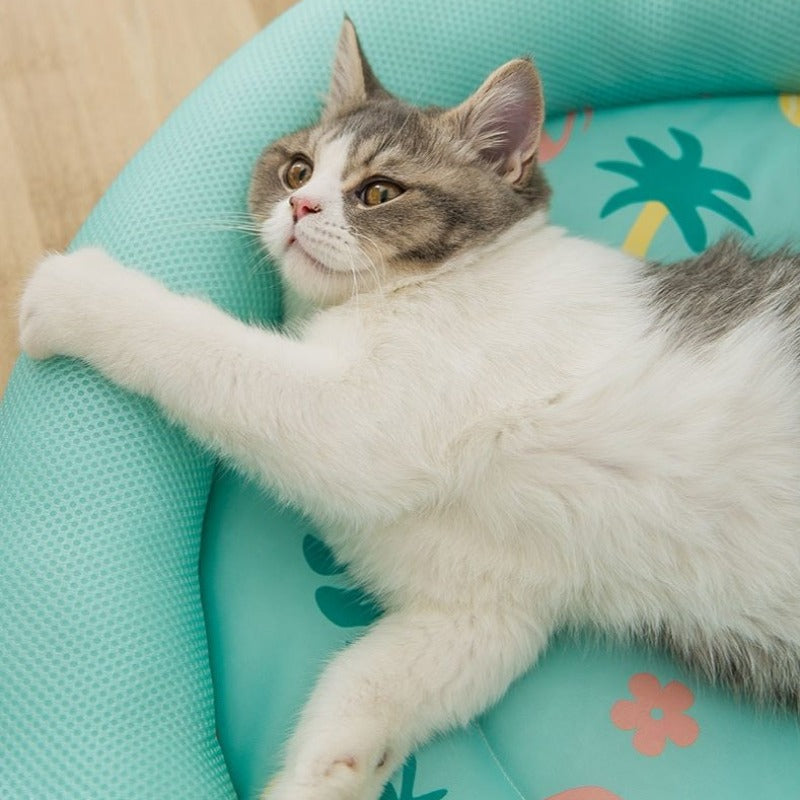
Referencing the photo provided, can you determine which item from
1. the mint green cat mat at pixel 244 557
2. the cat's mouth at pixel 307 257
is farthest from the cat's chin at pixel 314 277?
the mint green cat mat at pixel 244 557

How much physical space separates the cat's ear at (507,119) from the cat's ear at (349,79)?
21 cm

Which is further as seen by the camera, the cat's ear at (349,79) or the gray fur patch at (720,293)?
the cat's ear at (349,79)

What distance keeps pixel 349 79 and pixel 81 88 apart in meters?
1.02

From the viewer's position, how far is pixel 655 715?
153 cm

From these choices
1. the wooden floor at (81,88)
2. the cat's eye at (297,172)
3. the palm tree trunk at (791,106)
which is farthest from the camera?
the wooden floor at (81,88)

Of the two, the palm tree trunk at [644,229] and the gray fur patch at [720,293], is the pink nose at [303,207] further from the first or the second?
the palm tree trunk at [644,229]

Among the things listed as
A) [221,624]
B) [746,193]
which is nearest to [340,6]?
[746,193]

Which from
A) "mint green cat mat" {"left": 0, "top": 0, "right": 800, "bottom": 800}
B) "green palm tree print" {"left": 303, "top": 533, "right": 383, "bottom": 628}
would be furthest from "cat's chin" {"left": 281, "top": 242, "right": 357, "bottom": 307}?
"green palm tree print" {"left": 303, "top": 533, "right": 383, "bottom": 628}

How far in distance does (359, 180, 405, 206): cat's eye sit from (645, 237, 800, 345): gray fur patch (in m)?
0.48

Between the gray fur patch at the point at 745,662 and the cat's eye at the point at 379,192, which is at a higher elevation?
the cat's eye at the point at 379,192

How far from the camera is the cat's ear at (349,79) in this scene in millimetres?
1638

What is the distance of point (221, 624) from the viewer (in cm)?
162

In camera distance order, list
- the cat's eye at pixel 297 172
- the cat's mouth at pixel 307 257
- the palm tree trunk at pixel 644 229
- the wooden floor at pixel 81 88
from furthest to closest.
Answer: the wooden floor at pixel 81 88 < the palm tree trunk at pixel 644 229 < the cat's eye at pixel 297 172 < the cat's mouth at pixel 307 257

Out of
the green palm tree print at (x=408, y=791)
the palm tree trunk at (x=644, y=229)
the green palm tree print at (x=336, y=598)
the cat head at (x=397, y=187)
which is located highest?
the cat head at (x=397, y=187)
